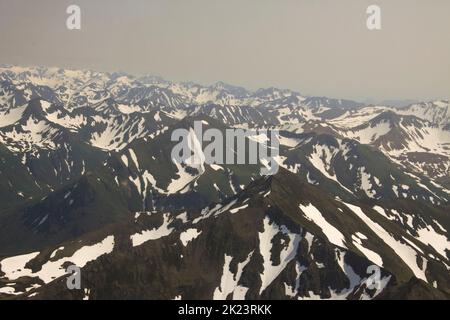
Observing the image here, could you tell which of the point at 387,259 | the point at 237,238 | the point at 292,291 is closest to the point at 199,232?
the point at 237,238

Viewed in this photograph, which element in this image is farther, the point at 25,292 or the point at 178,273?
the point at 178,273

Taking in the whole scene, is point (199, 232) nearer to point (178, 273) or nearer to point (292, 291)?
point (178, 273)
